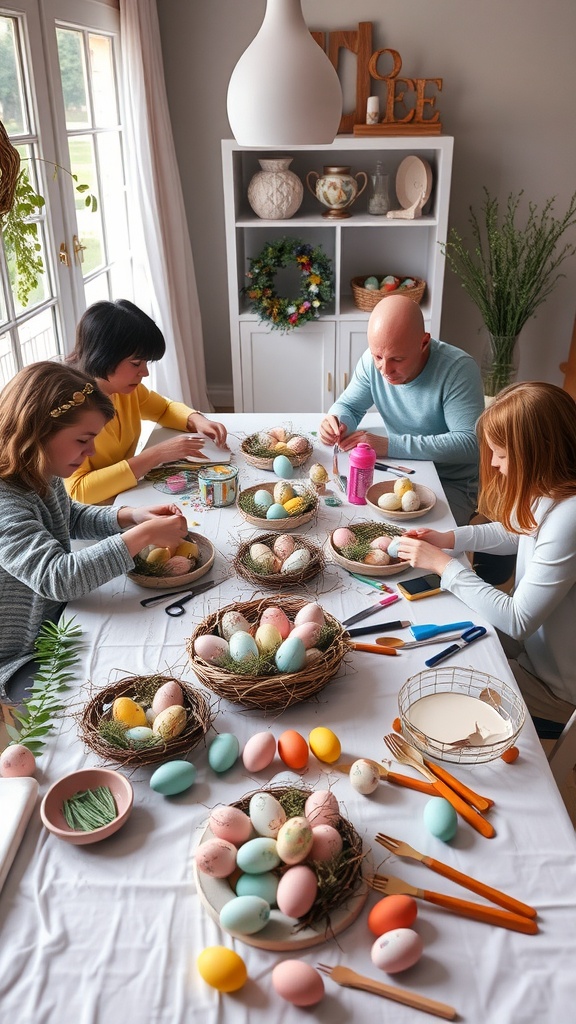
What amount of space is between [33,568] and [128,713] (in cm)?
45

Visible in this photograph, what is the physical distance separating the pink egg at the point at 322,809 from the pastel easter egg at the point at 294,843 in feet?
0.15

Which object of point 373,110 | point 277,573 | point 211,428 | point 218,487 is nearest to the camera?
point 277,573

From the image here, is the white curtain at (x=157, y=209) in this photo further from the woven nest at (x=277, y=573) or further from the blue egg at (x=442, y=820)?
the blue egg at (x=442, y=820)

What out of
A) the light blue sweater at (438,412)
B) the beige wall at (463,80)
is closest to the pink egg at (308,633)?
the light blue sweater at (438,412)

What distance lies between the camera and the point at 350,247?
4137 mm

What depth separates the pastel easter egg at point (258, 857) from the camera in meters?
0.99

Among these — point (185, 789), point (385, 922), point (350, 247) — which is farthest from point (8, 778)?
point (350, 247)

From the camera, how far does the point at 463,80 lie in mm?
3793

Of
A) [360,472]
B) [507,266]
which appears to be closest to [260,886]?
[360,472]

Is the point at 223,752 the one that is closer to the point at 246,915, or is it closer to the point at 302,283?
the point at 246,915

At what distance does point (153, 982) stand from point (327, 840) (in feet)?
0.81

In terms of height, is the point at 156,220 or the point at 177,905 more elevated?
the point at 156,220

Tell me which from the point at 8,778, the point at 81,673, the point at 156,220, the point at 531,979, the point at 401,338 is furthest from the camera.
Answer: the point at 156,220

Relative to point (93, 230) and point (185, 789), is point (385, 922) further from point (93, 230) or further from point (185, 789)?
point (93, 230)
